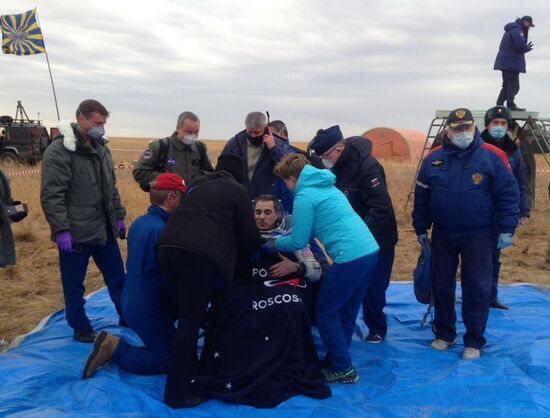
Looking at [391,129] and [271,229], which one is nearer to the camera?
[271,229]

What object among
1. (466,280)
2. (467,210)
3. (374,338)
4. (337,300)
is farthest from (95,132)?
(466,280)

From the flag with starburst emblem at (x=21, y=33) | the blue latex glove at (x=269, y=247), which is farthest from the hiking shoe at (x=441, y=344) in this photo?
the flag with starburst emblem at (x=21, y=33)

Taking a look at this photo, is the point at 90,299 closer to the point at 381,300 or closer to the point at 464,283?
the point at 381,300

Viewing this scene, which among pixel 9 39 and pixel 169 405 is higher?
pixel 9 39

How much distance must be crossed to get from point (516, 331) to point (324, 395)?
84.5 inches

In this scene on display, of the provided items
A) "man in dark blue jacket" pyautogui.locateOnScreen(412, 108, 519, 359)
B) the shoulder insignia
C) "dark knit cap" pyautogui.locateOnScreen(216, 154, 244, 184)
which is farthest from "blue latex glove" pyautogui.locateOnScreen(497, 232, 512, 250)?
"dark knit cap" pyautogui.locateOnScreen(216, 154, 244, 184)

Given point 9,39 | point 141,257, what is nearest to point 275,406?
point 141,257

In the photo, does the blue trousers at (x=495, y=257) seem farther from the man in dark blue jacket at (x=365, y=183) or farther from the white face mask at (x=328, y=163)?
the white face mask at (x=328, y=163)

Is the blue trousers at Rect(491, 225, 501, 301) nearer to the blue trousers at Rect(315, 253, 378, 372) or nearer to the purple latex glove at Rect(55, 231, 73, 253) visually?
the blue trousers at Rect(315, 253, 378, 372)

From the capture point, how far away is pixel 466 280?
4.23 metres

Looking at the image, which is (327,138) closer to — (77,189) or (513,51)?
(77,189)

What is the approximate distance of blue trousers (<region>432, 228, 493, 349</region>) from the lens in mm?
4168

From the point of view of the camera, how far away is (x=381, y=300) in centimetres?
451

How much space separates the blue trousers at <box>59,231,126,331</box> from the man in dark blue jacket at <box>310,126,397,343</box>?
179cm
